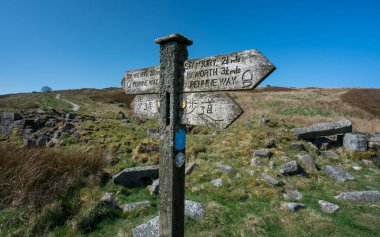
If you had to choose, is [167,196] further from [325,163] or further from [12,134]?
[12,134]

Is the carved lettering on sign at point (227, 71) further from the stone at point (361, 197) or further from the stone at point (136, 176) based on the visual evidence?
the stone at point (361, 197)

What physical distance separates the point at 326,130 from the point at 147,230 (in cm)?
843

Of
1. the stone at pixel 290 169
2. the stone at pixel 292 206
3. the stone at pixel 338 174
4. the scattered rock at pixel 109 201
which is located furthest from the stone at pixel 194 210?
the stone at pixel 338 174

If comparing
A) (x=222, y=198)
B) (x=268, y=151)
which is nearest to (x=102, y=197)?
(x=222, y=198)

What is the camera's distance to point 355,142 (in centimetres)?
876

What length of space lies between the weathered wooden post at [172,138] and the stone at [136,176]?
3690mm

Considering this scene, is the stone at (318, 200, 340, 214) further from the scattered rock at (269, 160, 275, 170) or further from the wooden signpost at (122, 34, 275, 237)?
the wooden signpost at (122, 34, 275, 237)

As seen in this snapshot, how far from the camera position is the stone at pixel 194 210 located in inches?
170

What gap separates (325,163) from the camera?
747cm

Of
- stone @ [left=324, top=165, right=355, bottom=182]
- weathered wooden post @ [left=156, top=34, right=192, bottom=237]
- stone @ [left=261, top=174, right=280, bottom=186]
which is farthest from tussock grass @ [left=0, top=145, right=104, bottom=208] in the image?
stone @ [left=324, top=165, right=355, bottom=182]

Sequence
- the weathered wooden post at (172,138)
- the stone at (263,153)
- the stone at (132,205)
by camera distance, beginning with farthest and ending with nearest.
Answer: the stone at (263,153), the stone at (132,205), the weathered wooden post at (172,138)

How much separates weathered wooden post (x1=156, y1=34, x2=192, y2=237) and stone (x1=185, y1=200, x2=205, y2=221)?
5.78 ft

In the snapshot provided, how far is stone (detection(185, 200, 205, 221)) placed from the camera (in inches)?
170

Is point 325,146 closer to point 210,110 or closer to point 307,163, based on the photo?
point 307,163
